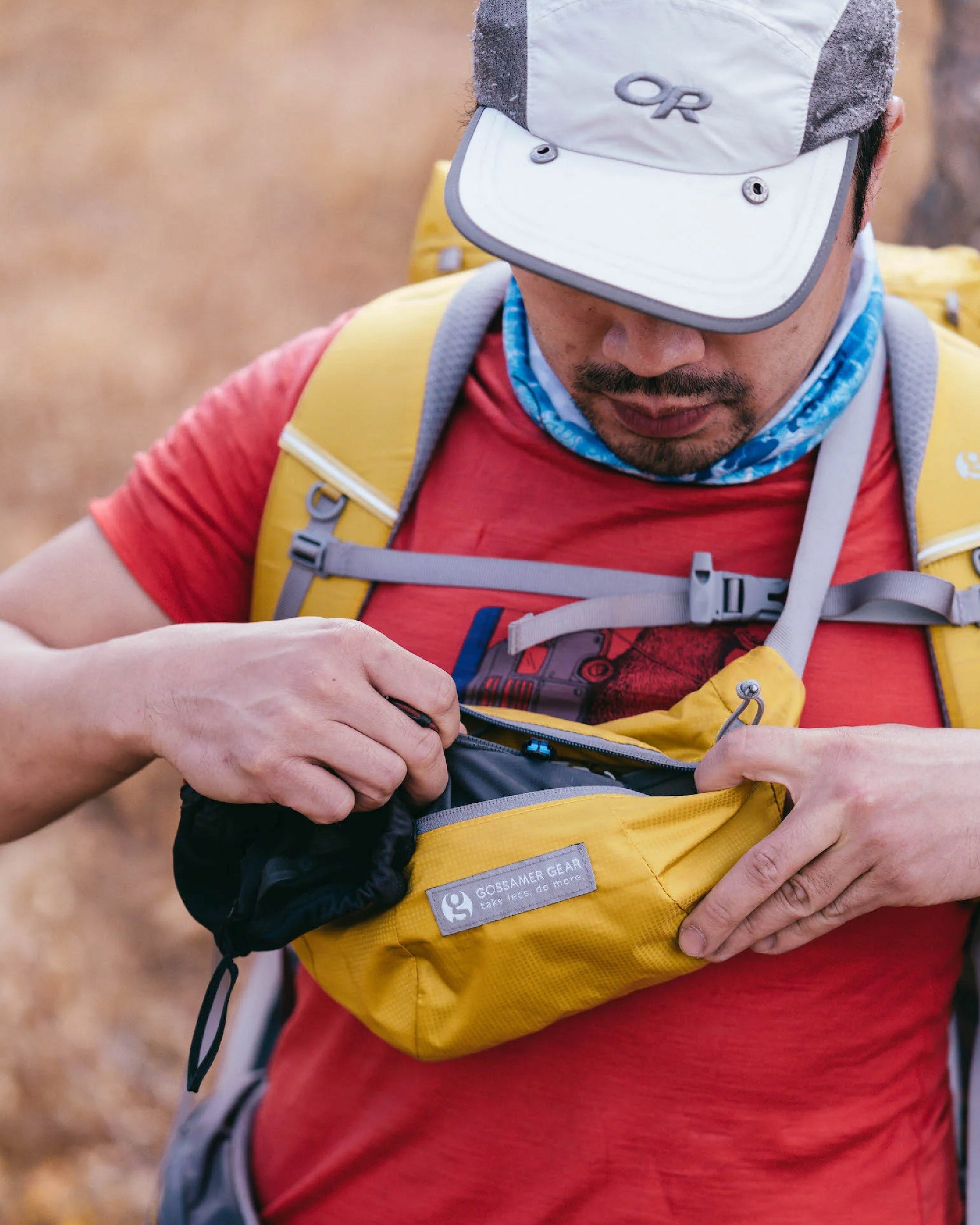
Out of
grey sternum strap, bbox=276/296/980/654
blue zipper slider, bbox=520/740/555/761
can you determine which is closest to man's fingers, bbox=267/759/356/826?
blue zipper slider, bbox=520/740/555/761

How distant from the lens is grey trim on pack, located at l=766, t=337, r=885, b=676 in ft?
3.94

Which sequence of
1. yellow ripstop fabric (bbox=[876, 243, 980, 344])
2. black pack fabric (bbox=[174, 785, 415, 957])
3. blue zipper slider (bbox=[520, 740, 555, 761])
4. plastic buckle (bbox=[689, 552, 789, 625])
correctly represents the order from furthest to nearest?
1. yellow ripstop fabric (bbox=[876, 243, 980, 344])
2. plastic buckle (bbox=[689, 552, 789, 625])
3. blue zipper slider (bbox=[520, 740, 555, 761])
4. black pack fabric (bbox=[174, 785, 415, 957])

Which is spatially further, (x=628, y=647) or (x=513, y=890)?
(x=628, y=647)

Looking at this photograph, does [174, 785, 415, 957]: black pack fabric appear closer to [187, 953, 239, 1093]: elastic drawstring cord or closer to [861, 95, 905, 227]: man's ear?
[187, 953, 239, 1093]: elastic drawstring cord

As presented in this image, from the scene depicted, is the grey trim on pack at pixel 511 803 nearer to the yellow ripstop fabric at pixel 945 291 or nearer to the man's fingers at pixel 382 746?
the man's fingers at pixel 382 746

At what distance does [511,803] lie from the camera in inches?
43.0

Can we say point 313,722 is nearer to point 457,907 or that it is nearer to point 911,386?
point 457,907

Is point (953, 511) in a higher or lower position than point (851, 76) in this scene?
lower

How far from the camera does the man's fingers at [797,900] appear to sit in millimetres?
1062

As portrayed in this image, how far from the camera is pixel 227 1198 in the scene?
1.40 m

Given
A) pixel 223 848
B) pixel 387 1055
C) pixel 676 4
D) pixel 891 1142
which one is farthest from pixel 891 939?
pixel 676 4

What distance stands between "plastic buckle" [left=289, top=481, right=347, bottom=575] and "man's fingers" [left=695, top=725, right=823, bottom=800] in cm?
54

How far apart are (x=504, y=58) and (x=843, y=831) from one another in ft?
2.78

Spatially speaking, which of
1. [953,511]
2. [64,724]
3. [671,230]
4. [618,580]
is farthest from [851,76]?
[64,724]
